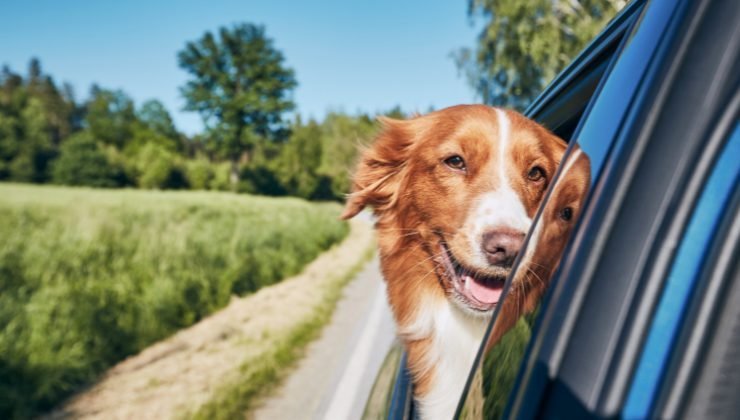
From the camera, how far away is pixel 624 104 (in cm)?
82

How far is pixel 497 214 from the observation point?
1451 mm

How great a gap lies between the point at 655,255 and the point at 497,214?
0.80 meters

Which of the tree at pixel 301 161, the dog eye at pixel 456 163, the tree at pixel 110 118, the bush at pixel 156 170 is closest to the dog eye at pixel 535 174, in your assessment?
the dog eye at pixel 456 163

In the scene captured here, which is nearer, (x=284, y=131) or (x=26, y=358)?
(x=26, y=358)

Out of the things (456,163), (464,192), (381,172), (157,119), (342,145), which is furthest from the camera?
(157,119)

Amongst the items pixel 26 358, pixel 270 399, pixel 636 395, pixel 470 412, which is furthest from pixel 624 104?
pixel 26 358

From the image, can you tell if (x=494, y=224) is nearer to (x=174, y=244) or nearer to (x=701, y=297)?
(x=701, y=297)

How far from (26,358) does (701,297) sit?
528 cm

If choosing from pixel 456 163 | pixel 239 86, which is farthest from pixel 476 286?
pixel 239 86

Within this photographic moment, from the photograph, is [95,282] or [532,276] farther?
[95,282]

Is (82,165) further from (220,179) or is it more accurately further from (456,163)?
(456,163)

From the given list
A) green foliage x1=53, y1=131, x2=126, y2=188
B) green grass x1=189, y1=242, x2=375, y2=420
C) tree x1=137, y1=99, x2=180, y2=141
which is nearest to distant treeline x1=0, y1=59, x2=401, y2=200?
green foliage x1=53, y1=131, x2=126, y2=188

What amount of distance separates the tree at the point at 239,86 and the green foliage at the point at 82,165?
1520cm

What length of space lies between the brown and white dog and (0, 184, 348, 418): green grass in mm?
3802
